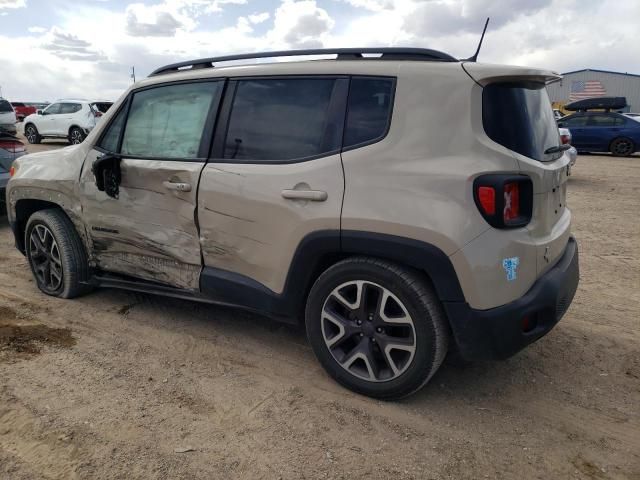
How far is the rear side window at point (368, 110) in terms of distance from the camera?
2.69m

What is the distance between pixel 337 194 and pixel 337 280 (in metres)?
0.46

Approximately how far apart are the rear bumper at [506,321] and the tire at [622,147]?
51.4 ft

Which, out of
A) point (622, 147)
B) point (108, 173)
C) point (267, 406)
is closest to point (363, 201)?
point (267, 406)

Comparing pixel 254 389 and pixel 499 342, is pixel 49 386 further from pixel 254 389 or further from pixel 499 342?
pixel 499 342

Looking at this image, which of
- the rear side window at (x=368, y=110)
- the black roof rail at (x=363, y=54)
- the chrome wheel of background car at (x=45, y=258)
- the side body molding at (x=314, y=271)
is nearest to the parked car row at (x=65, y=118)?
the chrome wheel of background car at (x=45, y=258)

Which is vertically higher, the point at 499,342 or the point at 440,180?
the point at 440,180

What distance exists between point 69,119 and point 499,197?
1796 centimetres

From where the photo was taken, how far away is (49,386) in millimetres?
2939

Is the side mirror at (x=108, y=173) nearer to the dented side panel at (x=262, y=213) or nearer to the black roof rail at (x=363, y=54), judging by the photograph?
the dented side panel at (x=262, y=213)

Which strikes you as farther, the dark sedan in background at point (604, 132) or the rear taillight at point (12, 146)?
the dark sedan in background at point (604, 132)

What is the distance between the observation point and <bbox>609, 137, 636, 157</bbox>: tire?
51.4ft

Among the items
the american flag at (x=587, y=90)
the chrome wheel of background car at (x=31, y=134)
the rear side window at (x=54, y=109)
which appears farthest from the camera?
the american flag at (x=587, y=90)

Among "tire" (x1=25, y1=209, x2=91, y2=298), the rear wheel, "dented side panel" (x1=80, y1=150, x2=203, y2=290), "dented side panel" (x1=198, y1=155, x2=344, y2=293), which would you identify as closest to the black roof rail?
"dented side panel" (x1=198, y1=155, x2=344, y2=293)

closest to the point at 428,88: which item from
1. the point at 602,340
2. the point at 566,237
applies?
the point at 566,237
